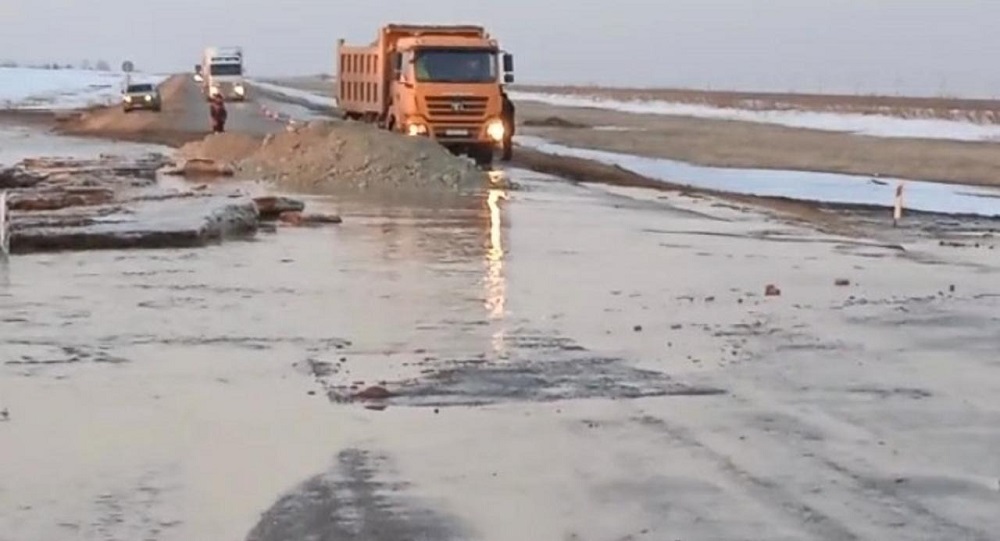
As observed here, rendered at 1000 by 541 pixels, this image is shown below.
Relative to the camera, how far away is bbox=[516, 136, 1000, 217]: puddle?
1452 inches

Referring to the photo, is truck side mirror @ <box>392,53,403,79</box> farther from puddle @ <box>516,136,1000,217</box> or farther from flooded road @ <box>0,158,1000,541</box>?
flooded road @ <box>0,158,1000,541</box>

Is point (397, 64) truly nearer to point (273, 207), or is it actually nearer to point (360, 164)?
point (360, 164)

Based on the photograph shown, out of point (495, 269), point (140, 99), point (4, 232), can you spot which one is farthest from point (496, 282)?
point (140, 99)

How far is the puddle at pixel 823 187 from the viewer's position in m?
36.9

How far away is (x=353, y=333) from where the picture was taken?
1479 cm

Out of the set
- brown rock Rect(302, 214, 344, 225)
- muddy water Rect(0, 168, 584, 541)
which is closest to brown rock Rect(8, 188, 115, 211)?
brown rock Rect(302, 214, 344, 225)

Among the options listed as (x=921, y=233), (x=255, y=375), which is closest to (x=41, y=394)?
(x=255, y=375)

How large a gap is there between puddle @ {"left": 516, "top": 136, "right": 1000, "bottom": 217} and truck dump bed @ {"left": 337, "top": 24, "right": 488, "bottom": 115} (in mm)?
6845

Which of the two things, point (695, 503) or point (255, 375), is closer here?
point (695, 503)

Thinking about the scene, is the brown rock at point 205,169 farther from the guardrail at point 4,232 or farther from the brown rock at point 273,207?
the guardrail at point 4,232

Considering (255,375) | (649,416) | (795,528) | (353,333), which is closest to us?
(795,528)

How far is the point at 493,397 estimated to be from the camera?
11.9 metres

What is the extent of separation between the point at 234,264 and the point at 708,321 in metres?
6.44

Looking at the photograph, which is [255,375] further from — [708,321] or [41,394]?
[708,321]
